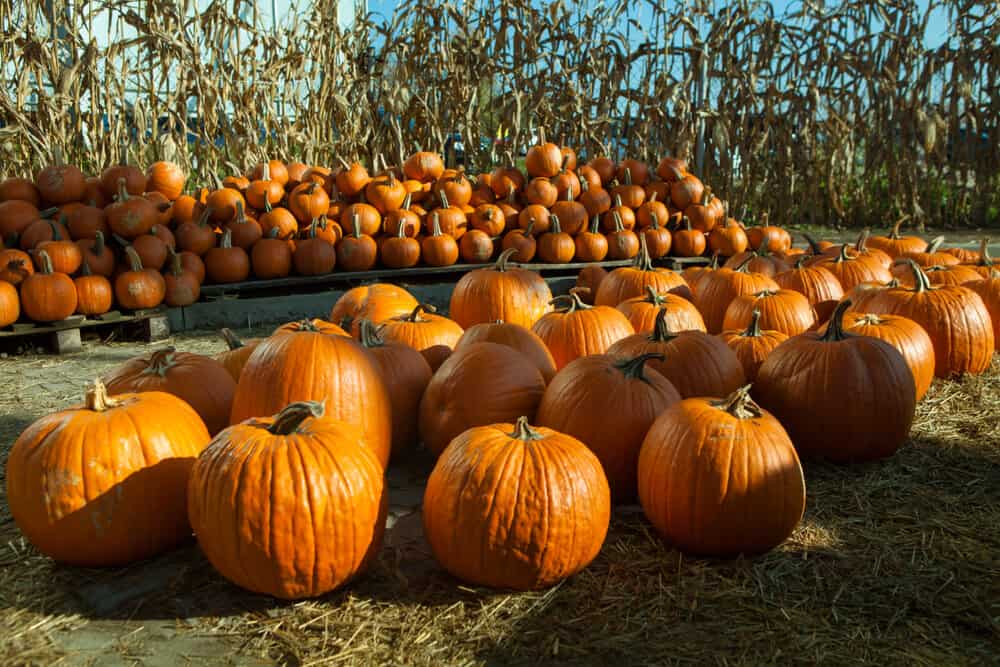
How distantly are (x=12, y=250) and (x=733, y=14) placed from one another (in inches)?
345

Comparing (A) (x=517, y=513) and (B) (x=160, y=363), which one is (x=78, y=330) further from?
(A) (x=517, y=513)

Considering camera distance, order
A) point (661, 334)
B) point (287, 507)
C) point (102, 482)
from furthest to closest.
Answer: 1. point (661, 334)
2. point (102, 482)
3. point (287, 507)

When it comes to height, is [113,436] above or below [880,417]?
above

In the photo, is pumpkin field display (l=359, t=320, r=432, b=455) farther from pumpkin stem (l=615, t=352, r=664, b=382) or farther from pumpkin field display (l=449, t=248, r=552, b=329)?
pumpkin field display (l=449, t=248, r=552, b=329)

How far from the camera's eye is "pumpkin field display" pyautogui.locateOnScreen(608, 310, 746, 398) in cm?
308

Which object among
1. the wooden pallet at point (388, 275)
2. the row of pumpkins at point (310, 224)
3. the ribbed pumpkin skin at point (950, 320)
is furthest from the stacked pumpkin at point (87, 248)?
the ribbed pumpkin skin at point (950, 320)

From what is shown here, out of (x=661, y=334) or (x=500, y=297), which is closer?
(x=661, y=334)

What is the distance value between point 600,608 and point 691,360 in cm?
123

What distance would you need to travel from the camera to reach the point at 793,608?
2.15 meters

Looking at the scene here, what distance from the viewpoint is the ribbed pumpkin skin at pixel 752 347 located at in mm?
3480

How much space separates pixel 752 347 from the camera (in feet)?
11.5

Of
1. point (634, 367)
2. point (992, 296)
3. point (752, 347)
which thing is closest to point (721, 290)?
point (752, 347)

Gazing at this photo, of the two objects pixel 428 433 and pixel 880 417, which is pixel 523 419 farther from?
pixel 880 417

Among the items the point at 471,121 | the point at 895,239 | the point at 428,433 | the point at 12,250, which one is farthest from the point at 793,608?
the point at 471,121
